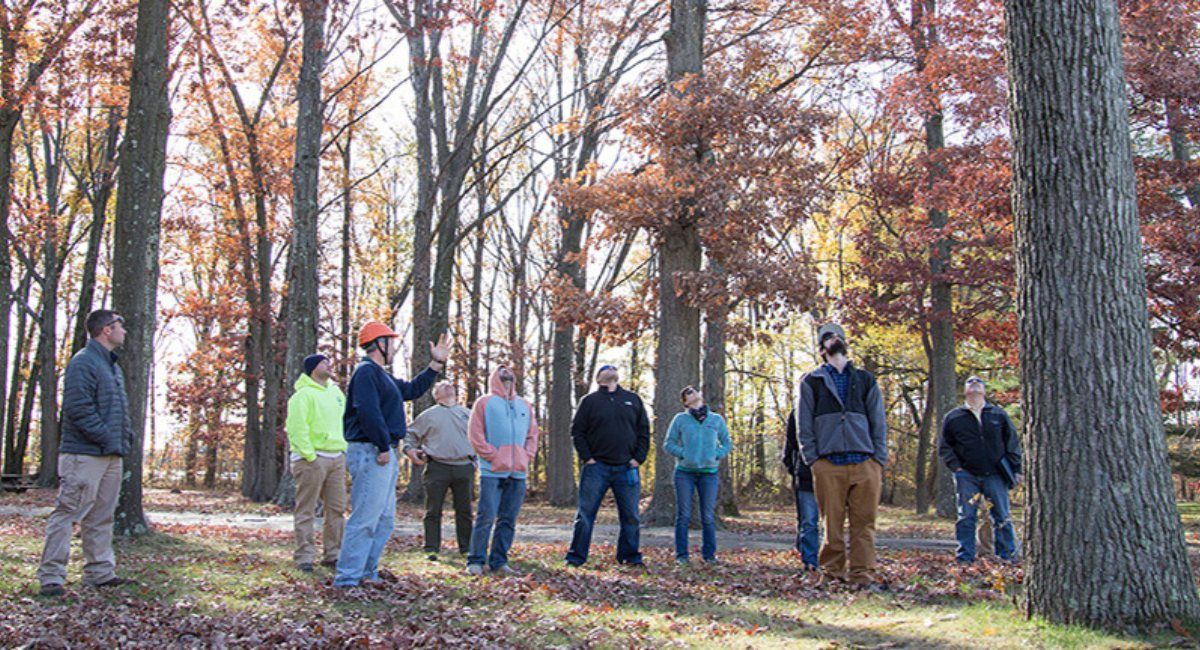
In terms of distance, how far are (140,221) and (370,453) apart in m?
5.60

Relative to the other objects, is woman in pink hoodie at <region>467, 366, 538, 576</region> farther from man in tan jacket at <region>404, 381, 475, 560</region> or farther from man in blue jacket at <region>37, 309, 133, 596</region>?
man in blue jacket at <region>37, 309, 133, 596</region>

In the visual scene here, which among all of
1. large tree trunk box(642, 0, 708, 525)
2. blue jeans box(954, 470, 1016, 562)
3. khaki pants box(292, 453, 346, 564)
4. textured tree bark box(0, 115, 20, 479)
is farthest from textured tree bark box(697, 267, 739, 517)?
textured tree bark box(0, 115, 20, 479)

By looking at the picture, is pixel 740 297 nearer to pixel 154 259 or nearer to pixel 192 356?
pixel 154 259

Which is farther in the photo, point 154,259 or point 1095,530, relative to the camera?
point 154,259

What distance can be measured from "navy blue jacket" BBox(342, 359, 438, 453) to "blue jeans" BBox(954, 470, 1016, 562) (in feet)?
19.3

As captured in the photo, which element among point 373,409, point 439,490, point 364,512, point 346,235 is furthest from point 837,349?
point 346,235

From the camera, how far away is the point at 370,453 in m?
8.07

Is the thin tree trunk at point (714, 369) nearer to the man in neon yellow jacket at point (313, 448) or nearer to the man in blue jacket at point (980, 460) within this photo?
the man in blue jacket at point (980, 460)

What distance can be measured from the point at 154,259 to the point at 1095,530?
10.5 meters

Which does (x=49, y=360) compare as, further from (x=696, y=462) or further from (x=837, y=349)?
(x=837, y=349)

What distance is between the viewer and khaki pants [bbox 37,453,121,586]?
291 inches

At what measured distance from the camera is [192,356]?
115ft

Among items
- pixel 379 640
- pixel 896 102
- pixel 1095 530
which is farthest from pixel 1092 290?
pixel 896 102

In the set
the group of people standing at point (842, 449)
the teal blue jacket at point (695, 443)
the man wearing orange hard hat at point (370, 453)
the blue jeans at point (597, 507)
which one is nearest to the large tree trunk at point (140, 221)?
the man wearing orange hard hat at point (370, 453)
